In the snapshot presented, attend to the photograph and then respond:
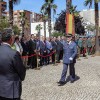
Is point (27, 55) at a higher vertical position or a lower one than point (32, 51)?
lower

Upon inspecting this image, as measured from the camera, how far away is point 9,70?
4.97 m

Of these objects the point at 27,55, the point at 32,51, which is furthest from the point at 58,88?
the point at 32,51

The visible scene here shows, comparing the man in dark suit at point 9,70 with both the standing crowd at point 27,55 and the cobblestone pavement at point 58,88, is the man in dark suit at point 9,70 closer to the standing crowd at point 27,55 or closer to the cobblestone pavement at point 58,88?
the standing crowd at point 27,55

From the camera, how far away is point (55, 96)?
30.6 feet

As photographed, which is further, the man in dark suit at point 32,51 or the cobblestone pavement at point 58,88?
the man in dark suit at point 32,51

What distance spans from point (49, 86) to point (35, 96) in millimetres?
1683

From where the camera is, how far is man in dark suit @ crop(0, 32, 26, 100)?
16.1ft

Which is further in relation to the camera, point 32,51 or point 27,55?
point 32,51

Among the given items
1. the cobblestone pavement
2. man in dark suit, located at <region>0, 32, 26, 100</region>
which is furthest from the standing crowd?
the cobblestone pavement

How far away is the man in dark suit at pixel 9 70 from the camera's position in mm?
4918

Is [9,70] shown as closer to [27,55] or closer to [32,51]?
[27,55]

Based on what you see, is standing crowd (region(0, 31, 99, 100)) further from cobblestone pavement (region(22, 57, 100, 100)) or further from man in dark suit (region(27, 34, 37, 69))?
cobblestone pavement (region(22, 57, 100, 100))

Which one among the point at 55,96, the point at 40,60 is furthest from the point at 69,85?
the point at 40,60

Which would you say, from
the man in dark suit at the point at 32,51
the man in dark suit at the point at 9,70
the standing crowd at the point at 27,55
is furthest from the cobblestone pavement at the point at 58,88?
the man in dark suit at the point at 9,70
